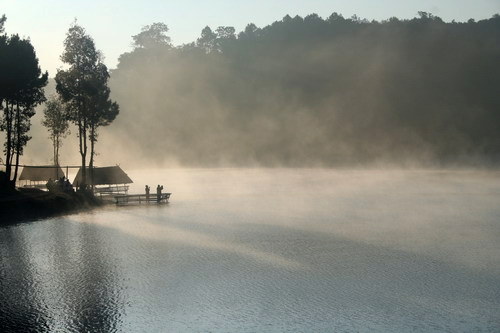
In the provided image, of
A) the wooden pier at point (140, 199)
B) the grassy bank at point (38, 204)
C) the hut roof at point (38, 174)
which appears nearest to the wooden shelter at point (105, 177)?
the wooden pier at point (140, 199)

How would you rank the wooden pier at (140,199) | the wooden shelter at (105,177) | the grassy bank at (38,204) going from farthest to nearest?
the wooden shelter at (105,177) → the wooden pier at (140,199) → the grassy bank at (38,204)

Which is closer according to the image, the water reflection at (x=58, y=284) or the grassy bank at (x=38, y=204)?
the water reflection at (x=58, y=284)

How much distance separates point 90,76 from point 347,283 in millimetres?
52528

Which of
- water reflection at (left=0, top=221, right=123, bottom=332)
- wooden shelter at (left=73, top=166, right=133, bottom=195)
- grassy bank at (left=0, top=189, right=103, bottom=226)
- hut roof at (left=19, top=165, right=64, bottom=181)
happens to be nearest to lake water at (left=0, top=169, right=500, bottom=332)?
water reflection at (left=0, top=221, right=123, bottom=332)

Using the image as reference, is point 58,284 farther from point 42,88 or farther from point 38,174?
point 38,174

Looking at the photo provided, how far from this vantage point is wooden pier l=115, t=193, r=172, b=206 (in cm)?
6094

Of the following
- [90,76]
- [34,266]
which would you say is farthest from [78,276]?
[90,76]

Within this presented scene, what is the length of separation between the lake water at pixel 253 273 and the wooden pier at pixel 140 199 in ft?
40.1

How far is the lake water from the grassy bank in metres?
3.59

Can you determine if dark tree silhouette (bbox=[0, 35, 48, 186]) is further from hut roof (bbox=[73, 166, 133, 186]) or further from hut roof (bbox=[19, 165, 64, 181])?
hut roof (bbox=[19, 165, 64, 181])

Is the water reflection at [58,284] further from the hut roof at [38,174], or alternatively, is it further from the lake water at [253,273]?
the hut roof at [38,174]

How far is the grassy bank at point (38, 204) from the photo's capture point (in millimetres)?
48094

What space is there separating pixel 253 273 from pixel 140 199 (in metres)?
38.0

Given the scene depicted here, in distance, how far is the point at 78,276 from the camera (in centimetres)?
2589
